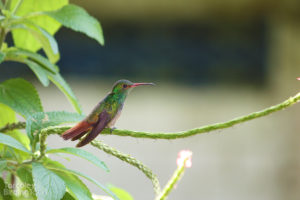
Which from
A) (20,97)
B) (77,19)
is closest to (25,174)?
(20,97)

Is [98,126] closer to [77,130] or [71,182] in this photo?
[77,130]

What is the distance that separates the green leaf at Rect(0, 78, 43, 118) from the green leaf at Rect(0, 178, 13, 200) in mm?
80

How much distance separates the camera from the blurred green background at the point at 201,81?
3.21m

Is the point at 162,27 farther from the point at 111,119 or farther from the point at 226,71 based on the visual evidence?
the point at 111,119

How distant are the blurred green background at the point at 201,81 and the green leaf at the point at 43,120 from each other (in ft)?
8.60

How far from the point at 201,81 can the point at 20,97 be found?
2.78m

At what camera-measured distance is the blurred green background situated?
3.21 m

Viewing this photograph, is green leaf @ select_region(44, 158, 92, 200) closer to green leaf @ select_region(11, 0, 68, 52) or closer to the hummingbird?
the hummingbird

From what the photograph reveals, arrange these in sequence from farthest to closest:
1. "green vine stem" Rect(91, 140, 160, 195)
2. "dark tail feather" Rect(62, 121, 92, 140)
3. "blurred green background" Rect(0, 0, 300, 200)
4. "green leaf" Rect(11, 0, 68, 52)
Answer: "blurred green background" Rect(0, 0, 300, 200)
"green leaf" Rect(11, 0, 68, 52)
"green vine stem" Rect(91, 140, 160, 195)
"dark tail feather" Rect(62, 121, 92, 140)

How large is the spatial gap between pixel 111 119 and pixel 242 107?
9.89 feet

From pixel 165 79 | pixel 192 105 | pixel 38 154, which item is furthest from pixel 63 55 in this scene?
pixel 38 154

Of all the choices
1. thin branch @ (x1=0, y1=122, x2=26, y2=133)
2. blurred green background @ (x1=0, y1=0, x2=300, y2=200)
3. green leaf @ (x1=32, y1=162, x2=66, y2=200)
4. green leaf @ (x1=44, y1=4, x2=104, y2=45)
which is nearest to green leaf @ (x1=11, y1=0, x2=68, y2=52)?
green leaf @ (x1=44, y1=4, x2=104, y2=45)

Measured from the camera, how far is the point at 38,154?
0.53 meters

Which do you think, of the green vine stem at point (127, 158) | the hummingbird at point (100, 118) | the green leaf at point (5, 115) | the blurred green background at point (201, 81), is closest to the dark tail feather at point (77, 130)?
the hummingbird at point (100, 118)
